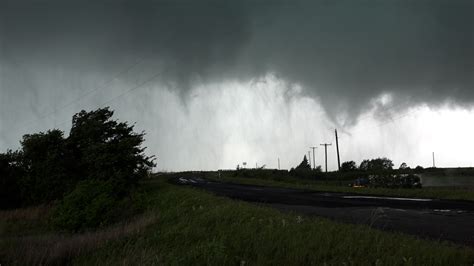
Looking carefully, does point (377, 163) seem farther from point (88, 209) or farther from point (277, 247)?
point (277, 247)

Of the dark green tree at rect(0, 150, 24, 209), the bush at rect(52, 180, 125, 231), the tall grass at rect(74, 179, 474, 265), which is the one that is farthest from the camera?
the dark green tree at rect(0, 150, 24, 209)

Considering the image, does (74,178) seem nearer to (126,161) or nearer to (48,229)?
(126,161)

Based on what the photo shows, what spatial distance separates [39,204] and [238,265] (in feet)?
92.4

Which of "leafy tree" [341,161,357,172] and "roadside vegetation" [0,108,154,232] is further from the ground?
"leafy tree" [341,161,357,172]

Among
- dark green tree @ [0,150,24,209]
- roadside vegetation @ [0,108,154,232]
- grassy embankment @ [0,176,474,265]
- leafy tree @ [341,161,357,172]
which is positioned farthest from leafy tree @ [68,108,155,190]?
leafy tree @ [341,161,357,172]

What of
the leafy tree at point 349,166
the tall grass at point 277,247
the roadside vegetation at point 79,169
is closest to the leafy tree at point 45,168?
the roadside vegetation at point 79,169

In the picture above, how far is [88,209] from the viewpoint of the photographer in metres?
21.8

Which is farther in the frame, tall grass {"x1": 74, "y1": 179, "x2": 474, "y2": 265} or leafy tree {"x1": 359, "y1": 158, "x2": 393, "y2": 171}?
leafy tree {"x1": 359, "y1": 158, "x2": 393, "y2": 171}

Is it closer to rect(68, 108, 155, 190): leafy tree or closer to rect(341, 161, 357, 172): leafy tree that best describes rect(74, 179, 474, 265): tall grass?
rect(68, 108, 155, 190): leafy tree

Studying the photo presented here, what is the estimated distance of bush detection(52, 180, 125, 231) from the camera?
69.9 feet

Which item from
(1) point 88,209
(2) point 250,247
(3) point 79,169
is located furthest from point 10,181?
(2) point 250,247

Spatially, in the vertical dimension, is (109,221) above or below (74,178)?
below

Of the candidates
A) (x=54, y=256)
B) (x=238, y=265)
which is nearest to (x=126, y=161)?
(x=54, y=256)

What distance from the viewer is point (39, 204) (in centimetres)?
3155
